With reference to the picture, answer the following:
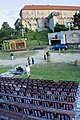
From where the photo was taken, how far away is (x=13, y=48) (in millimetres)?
56438

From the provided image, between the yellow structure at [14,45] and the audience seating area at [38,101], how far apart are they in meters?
40.1

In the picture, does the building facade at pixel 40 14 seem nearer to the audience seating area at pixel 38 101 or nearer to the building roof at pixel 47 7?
A: the building roof at pixel 47 7

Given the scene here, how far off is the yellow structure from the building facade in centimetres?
4489

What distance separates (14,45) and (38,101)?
44.8 metres

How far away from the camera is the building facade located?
10381cm

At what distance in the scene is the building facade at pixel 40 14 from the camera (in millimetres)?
103812

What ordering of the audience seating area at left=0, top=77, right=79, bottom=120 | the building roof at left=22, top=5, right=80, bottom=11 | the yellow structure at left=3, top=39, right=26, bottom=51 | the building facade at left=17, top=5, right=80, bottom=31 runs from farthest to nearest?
the building roof at left=22, top=5, right=80, bottom=11 → the building facade at left=17, top=5, right=80, bottom=31 → the yellow structure at left=3, top=39, right=26, bottom=51 → the audience seating area at left=0, top=77, right=79, bottom=120

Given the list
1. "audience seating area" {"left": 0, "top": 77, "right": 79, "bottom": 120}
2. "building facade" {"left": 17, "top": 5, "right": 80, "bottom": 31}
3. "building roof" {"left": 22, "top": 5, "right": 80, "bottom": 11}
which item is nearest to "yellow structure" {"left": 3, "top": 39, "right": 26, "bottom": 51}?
"audience seating area" {"left": 0, "top": 77, "right": 79, "bottom": 120}

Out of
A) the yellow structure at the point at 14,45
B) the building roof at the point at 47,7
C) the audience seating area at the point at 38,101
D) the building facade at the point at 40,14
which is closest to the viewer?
the audience seating area at the point at 38,101

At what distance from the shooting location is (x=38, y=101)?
12.5m

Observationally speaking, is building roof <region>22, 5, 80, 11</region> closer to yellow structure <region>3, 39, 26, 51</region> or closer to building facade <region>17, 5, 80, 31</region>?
building facade <region>17, 5, 80, 31</region>

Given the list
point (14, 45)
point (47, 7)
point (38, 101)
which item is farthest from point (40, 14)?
point (38, 101)

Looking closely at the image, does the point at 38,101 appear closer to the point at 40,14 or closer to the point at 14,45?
the point at 14,45

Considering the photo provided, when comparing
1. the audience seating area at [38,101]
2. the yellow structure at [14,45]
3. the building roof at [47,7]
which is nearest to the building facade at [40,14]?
the building roof at [47,7]
